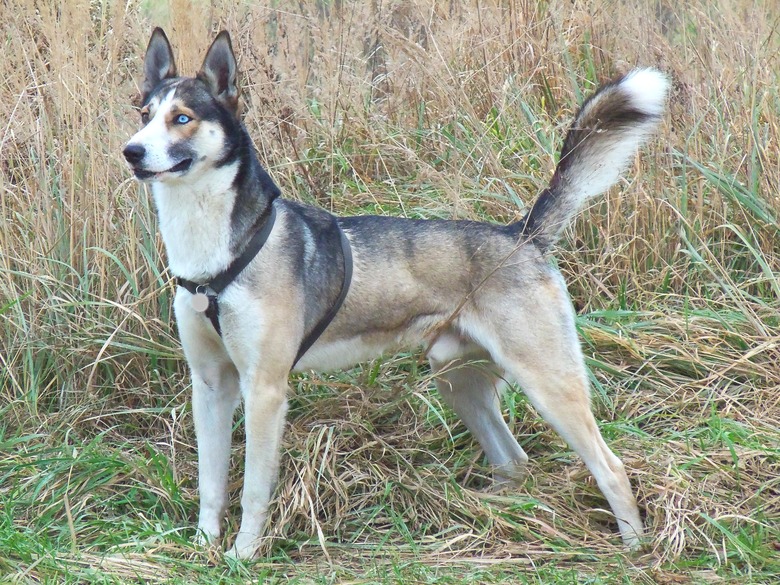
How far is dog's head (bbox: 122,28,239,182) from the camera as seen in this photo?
10.8 ft

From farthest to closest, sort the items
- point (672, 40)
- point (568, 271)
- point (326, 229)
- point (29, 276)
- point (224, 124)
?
point (672, 40) → point (568, 271) → point (29, 276) → point (326, 229) → point (224, 124)

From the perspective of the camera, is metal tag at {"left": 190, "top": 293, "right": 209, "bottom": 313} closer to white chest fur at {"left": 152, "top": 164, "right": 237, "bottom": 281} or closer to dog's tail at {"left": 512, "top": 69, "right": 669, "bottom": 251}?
white chest fur at {"left": 152, "top": 164, "right": 237, "bottom": 281}

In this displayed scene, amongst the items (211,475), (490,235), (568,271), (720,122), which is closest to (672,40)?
(720,122)

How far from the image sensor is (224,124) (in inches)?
140

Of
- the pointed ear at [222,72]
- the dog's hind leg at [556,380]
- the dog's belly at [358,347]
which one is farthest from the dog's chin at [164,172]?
the dog's hind leg at [556,380]

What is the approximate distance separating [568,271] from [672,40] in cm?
166

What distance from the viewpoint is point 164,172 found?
333 centimetres

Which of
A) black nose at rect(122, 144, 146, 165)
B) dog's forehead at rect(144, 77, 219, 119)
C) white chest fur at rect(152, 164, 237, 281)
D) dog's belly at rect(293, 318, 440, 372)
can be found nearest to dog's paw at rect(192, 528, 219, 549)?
dog's belly at rect(293, 318, 440, 372)

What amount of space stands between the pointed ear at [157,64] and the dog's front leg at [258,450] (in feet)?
4.07

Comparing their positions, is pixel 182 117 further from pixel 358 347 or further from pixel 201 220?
pixel 358 347

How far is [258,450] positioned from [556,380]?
115 centimetres

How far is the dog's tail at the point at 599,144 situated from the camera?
3.70 metres

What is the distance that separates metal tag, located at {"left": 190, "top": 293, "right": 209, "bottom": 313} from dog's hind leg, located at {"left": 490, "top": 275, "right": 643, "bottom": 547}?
1.09 metres

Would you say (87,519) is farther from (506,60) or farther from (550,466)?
(506,60)
